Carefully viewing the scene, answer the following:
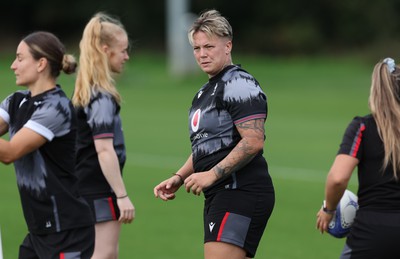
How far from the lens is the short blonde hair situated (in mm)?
6098

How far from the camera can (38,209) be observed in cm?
591

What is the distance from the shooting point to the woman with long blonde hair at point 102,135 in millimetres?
6773

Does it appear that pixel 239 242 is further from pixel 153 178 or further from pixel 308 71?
pixel 308 71

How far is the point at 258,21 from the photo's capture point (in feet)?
188

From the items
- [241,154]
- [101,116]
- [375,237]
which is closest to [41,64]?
[101,116]

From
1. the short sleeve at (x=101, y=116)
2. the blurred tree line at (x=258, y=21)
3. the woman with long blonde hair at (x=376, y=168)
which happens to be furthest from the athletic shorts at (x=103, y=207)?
the blurred tree line at (x=258, y=21)

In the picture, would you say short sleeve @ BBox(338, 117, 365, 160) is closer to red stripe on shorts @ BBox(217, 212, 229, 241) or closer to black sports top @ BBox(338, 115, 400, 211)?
black sports top @ BBox(338, 115, 400, 211)

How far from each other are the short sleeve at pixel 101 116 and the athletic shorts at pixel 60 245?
94 centimetres

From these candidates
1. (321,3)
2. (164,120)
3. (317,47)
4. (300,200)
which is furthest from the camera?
(321,3)

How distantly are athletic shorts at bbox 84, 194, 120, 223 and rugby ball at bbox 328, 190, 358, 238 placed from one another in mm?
1716

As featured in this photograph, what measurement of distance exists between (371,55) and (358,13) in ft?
27.5

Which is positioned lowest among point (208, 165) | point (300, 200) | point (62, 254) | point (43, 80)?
point (300, 200)

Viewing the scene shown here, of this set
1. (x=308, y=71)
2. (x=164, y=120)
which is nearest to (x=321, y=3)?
(x=308, y=71)

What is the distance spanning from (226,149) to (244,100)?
0.37 metres
